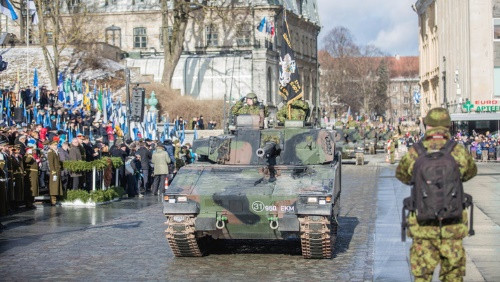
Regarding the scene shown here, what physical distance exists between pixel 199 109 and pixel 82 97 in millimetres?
19337

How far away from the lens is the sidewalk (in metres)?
12.6

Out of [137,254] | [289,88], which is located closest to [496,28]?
[289,88]

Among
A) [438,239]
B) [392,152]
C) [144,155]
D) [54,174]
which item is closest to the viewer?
[438,239]

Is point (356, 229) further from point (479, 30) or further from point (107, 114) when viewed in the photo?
point (479, 30)

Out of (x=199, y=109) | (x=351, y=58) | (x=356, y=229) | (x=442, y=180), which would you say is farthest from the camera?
(x=351, y=58)

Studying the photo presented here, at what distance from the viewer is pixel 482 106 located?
57688 mm

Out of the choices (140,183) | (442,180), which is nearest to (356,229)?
(442,180)

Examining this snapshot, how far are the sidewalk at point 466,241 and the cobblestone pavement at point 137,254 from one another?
226 millimetres

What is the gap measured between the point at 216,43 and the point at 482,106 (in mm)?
26724

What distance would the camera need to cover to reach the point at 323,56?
123 metres

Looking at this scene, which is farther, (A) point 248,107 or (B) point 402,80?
(B) point 402,80

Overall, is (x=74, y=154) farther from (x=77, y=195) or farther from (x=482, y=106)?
(x=482, y=106)

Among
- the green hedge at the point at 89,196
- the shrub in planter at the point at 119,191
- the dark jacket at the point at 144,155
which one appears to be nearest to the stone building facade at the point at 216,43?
the dark jacket at the point at 144,155

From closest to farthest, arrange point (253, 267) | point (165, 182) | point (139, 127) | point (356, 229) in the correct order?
1. point (253, 267)
2. point (356, 229)
3. point (165, 182)
4. point (139, 127)
